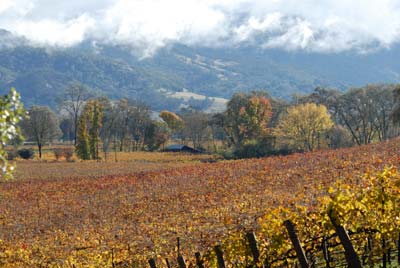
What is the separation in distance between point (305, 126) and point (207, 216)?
64.8 meters

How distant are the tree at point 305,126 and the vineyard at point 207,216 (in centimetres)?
3818

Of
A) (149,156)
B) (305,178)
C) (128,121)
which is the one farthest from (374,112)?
(305,178)

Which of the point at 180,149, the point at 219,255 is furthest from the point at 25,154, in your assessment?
the point at 219,255

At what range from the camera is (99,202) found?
34.2 metres

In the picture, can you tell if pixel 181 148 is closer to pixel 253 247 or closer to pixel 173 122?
pixel 173 122

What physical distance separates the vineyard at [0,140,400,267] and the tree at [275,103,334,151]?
3818cm

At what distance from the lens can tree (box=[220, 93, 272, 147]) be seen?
8818 centimetres

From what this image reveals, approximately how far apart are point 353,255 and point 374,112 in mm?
82555

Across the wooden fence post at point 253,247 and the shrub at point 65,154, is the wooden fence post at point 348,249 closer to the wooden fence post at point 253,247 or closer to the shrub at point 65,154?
the wooden fence post at point 253,247

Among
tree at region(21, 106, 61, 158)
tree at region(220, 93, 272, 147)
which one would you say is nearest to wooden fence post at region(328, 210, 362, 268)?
tree at region(220, 93, 272, 147)

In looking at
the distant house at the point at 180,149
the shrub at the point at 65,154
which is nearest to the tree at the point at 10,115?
the shrub at the point at 65,154

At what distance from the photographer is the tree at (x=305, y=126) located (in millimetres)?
80750

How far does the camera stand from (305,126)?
266ft

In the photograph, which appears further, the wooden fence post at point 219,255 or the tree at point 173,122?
the tree at point 173,122
